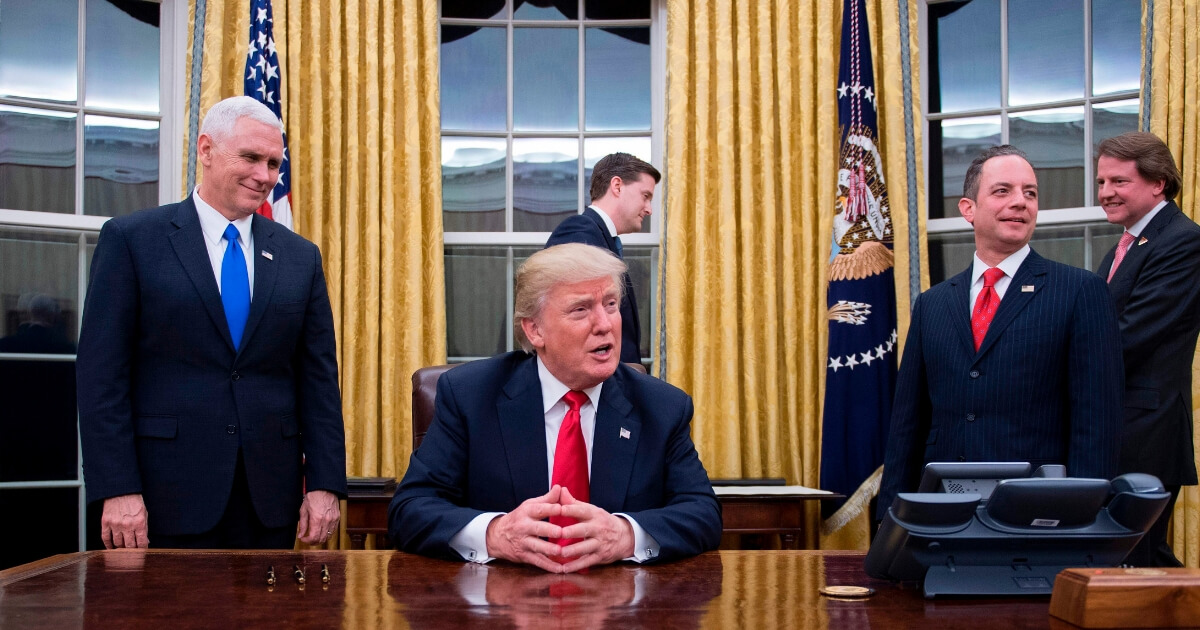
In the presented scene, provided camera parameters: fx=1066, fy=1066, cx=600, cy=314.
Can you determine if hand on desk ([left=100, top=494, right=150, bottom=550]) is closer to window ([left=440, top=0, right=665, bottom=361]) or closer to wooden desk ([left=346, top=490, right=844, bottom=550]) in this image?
wooden desk ([left=346, top=490, right=844, bottom=550])

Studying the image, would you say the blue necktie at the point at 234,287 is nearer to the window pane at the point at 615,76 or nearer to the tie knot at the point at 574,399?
the tie knot at the point at 574,399

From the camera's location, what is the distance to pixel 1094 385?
231 centimetres

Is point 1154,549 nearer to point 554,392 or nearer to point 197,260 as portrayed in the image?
point 554,392

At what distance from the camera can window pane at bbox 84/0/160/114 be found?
14.4 feet

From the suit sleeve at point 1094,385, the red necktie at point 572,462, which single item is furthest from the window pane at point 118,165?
the suit sleeve at point 1094,385

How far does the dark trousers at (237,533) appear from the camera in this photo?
2.32 m

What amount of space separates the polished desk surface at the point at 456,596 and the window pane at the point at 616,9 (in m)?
3.50

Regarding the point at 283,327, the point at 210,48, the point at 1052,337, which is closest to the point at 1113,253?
the point at 1052,337

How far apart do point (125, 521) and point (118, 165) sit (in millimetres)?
2611

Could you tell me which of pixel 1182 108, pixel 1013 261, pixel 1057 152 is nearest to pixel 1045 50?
pixel 1057 152

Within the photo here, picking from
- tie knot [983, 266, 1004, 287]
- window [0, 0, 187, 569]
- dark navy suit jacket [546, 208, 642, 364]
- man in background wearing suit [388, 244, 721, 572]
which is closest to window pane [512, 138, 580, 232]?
dark navy suit jacket [546, 208, 642, 364]

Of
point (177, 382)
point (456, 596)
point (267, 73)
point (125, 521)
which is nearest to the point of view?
point (456, 596)

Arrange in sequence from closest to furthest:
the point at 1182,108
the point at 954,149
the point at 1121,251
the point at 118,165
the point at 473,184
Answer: the point at 1121,251 < the point at 1182,108 < the point at 118,165 < the point at 954,149 < the point at 473,184

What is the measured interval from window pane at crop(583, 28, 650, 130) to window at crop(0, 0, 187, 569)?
1734mm
